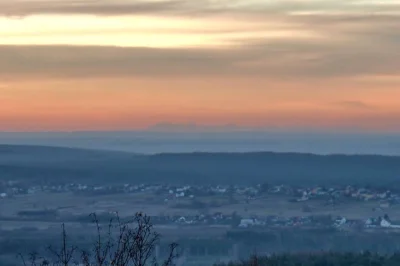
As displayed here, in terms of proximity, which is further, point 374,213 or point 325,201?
point 325,201

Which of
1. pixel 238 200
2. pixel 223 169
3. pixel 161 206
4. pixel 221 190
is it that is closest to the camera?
pixel 161 206

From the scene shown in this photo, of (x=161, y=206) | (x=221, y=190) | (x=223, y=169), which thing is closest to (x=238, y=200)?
(x=161, y=206)

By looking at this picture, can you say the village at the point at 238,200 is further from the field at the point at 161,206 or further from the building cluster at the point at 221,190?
the field at the point at 161,206

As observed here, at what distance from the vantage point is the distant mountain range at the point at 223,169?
84375mm

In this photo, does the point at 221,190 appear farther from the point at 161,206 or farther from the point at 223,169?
the point at 161,206

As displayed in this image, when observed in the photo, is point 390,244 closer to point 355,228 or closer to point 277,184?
point 355,228

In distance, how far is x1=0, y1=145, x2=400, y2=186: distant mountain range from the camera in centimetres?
8438

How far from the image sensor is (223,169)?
89.9 m

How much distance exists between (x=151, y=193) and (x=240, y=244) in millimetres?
32901

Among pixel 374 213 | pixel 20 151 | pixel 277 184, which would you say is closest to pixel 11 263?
pixel 374 213

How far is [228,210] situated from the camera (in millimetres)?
66000

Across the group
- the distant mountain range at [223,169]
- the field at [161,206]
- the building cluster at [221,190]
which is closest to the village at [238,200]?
the building cluster at [221,190]

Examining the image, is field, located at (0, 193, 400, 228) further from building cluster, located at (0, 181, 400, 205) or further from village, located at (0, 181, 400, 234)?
building cluster, located at (0, 181, 400, 205)

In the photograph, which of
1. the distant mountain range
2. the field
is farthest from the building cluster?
the distant mountain range
